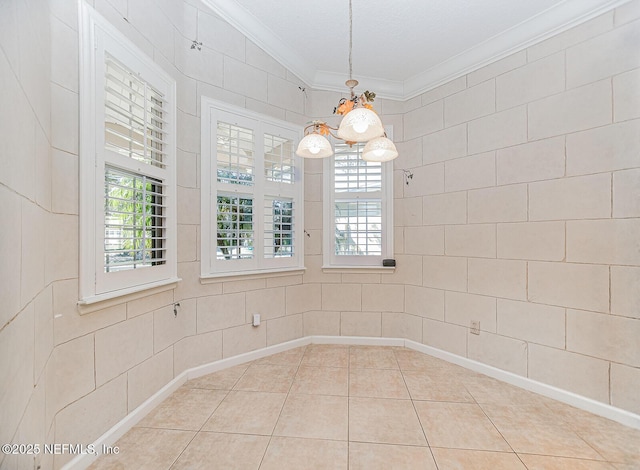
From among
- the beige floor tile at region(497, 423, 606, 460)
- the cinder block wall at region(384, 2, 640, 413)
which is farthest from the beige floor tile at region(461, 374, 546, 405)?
the beige floor tile at region(497, 423, 606, 460)

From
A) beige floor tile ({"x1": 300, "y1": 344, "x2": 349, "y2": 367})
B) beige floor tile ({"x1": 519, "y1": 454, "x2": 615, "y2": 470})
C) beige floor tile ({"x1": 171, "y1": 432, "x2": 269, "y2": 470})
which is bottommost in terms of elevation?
beige floor tile ({"x1": 300, "y1": 344, "x2": 349, "y2": 367})

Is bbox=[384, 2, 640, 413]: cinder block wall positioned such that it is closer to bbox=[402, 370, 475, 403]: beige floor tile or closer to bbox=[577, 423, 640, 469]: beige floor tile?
bbox=[577, 423, 640, 469]: beige floor tile

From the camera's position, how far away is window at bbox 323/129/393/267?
11.5ft

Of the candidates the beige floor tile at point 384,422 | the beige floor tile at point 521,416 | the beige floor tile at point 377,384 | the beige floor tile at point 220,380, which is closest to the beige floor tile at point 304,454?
the beige floor tile at point 384,422

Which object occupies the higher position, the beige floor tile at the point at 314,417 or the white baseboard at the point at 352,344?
the white baseboard at the point at 352,344

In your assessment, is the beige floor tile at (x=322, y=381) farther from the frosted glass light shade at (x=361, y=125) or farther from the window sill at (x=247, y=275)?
the frosted glass light shade at (x=361, y=125)

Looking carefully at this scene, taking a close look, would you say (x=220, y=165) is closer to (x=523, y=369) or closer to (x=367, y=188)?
(x=367, y=188)

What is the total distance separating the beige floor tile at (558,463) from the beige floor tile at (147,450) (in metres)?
1.91

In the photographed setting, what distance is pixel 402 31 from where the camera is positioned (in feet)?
9.06

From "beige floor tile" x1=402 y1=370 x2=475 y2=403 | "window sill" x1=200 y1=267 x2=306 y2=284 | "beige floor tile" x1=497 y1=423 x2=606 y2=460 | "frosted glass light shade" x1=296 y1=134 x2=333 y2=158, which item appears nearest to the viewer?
"beige floor tile" x1=497 y1=423 x2=606 y2=460

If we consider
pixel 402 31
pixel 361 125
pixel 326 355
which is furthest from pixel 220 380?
pixel 402 31

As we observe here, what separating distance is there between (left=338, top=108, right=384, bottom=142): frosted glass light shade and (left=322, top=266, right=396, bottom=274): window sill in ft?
6.43

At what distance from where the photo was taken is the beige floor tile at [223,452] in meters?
1.62

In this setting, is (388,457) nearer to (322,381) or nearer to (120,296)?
(322,381)
